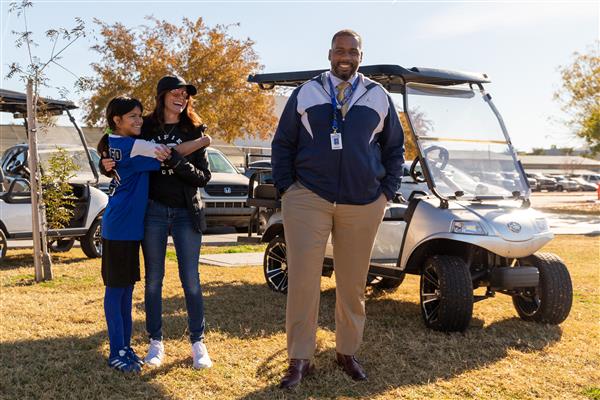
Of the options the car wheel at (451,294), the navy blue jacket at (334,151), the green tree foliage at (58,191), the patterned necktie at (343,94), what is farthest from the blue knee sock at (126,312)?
the green tree foliage at (58,191)

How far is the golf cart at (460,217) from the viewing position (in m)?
5.88

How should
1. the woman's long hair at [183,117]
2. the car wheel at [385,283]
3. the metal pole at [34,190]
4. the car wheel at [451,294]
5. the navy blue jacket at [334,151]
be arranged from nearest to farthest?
the navy blue jacket at [334,151], the woman's long hair at [183,117], the car wheel at [451,294], the car wheel at [385,283], the metal pole at [34,190]

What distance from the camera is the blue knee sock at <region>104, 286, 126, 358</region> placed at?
186 inches

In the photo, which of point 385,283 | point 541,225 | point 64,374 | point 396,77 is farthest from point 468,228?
point 64,374

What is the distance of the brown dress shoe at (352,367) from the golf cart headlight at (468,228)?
5.22 feet

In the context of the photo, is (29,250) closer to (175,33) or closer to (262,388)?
(262,388)

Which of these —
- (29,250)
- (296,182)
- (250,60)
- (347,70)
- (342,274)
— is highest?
(250,60)

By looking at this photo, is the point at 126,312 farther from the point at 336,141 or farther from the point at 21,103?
the point at 21,103

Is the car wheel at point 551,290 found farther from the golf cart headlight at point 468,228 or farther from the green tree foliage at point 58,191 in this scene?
the green tree foliage at point 58,191

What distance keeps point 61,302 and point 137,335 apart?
177cm

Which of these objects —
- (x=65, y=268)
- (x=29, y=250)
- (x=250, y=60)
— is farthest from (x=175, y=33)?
(x=65, y=268)

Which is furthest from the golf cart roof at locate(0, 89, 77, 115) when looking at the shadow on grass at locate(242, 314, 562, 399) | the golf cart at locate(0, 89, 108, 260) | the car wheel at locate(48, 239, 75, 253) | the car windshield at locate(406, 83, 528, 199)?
the shadow on grass at locate(242, 314, 562, 399)

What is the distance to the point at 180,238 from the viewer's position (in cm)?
478

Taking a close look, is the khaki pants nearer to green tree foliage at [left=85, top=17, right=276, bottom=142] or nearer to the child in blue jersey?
the child in blue jersey
